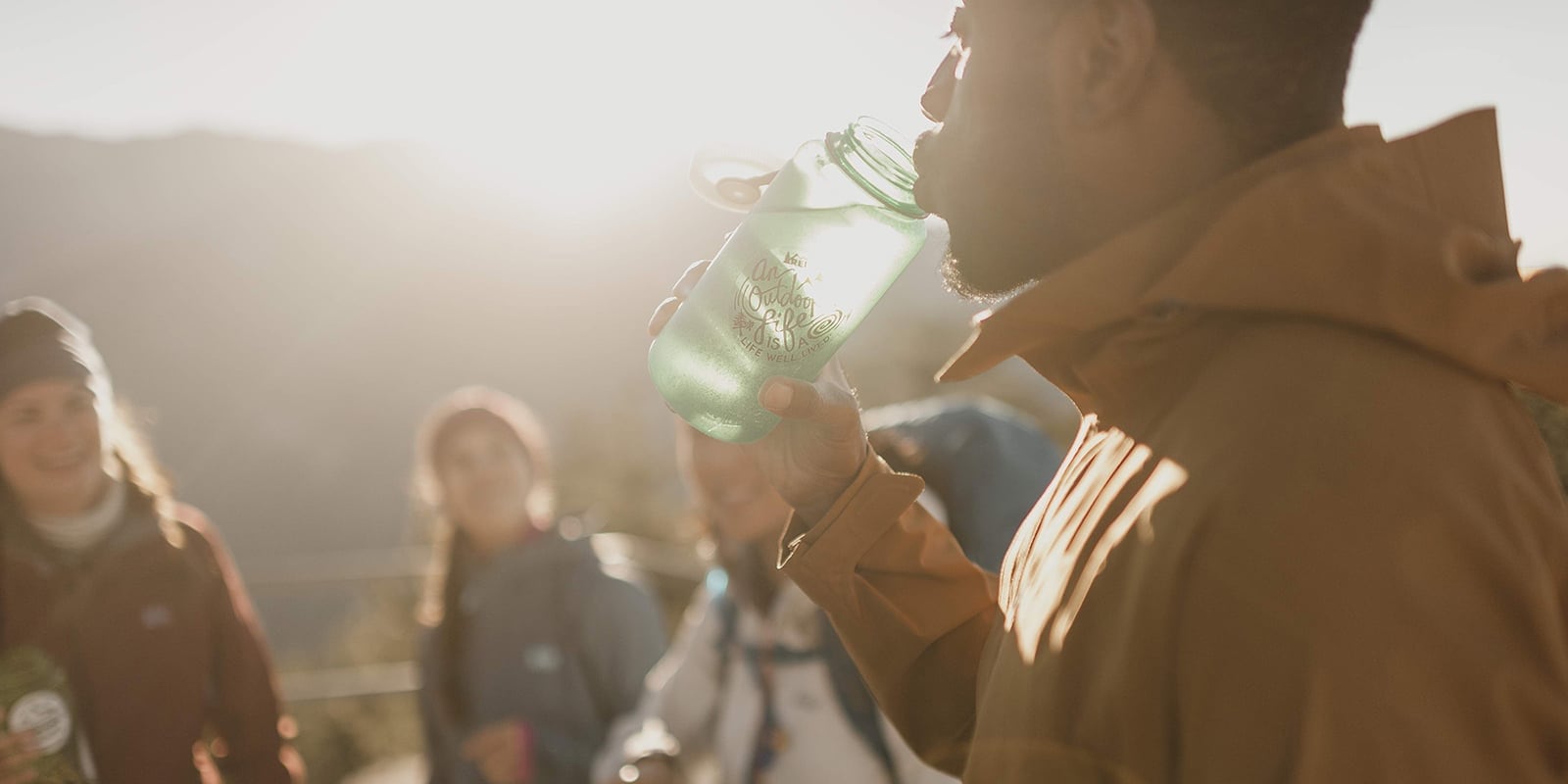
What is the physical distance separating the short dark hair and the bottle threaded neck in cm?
43

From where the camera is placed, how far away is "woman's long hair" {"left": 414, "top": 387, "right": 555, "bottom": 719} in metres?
3.72

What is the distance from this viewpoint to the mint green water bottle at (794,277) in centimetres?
150

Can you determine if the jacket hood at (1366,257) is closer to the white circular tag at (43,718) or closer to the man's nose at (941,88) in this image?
the man's nose at (941,88)

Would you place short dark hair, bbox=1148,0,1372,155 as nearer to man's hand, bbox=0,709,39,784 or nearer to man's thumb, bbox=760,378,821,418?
man's thumb, bbox=760,378,821,418

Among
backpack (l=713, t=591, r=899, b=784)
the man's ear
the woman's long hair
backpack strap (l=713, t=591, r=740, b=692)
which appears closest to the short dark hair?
the man's ear

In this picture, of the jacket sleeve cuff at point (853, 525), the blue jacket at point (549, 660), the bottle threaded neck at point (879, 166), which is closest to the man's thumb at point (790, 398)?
the jacket sleeve cuff at point (853, 525)

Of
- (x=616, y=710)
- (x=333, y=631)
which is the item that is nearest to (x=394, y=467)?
(x=333, y=631)

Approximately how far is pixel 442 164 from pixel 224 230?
4.57 meters

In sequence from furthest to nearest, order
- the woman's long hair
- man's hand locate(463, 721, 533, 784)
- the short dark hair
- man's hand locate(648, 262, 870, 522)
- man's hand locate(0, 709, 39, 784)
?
the woman's long hair < man's hand locate(463, 721, 533, 784) < man's hand locate(0, 709, 39, 784) < man's hand locate(648, 262, 870, 522) < the short dark hair

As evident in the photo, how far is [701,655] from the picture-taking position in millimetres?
2883

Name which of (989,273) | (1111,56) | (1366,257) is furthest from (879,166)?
(1366,257)

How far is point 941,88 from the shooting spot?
1423mm

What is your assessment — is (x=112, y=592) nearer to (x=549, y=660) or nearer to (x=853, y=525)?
(x=549, y=660)

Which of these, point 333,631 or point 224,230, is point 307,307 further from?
point 333,631
